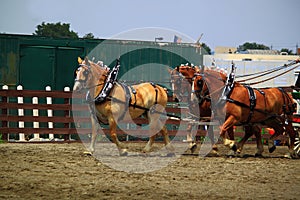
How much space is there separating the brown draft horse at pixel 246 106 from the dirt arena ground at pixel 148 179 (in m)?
0.90

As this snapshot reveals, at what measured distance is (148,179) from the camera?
923 cm

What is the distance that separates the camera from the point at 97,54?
1989cm

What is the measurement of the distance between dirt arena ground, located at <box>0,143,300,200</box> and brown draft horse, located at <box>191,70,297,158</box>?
901 mm

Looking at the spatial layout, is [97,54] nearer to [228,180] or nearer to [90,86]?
[90,86]

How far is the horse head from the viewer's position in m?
11.9

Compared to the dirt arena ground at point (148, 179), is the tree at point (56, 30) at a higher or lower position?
higher

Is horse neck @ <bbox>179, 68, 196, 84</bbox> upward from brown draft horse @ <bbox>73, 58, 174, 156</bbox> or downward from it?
upward

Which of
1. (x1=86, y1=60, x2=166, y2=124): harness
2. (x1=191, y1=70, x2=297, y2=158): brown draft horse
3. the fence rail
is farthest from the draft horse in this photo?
the fence rail

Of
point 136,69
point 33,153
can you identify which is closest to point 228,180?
point 33,153

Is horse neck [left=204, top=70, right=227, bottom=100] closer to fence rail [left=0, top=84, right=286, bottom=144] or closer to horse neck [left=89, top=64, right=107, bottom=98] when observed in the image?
horse neck [left=89, top=64, right=107, bottom=98]

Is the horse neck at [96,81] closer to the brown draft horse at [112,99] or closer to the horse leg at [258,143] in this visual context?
the brown draft horse at [112,99]

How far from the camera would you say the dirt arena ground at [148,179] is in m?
7.89

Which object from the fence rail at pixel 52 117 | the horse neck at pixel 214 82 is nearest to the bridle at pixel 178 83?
the horse neck at pixel 214 82

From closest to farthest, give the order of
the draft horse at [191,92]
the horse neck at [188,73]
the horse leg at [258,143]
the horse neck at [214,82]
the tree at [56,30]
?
the horse neck at [214,82], the draft horse at [191,92], the horse neck at [188,73], the horse leg at [258,143], the tree at [56,30]
